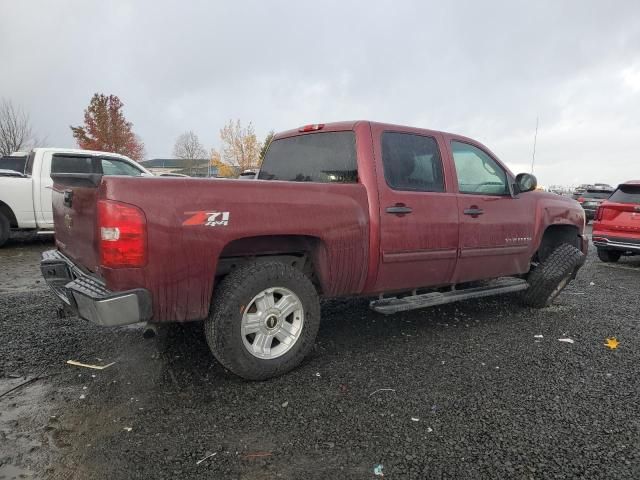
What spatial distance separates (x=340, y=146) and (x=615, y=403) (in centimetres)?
271

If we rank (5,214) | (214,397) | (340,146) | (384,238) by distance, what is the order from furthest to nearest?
(5,214) → (340,146) → (384,238) → (214,397)

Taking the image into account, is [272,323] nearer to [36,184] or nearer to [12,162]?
[36,184]

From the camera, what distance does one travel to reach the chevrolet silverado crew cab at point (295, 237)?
8.96 feet

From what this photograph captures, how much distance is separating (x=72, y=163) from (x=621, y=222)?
10.2 metres

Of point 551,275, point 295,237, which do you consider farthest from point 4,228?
point 551,275

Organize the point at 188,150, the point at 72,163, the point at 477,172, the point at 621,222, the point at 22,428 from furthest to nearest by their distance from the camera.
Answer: the point at 188,150
the point at 72,163
the point at 621,222
the point at 477,172
the point at 22,428

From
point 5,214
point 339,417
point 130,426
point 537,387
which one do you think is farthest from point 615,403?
point 5,214

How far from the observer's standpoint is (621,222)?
8445 mm

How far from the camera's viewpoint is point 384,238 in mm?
3695

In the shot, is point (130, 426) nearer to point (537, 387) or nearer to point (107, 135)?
point (537, 387)

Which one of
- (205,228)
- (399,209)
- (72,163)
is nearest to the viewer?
(205,228)

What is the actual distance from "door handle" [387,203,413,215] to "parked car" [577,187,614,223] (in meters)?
16.7

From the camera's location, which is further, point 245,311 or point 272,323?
point 272,323

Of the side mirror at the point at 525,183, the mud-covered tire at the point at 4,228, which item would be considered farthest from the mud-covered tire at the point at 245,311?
the mud-covered tire at the point at 4,228
